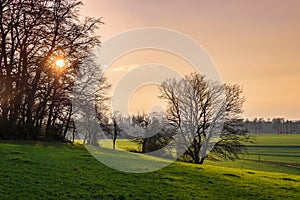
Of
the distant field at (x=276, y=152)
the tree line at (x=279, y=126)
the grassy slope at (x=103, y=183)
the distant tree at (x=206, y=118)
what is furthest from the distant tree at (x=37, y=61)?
the tree line at (x=279, y=126)

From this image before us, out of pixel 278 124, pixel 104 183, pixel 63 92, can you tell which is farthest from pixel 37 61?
pixel 278 124

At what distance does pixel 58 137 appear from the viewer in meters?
35.0

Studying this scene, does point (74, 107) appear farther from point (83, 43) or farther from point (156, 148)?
point (156, 148)

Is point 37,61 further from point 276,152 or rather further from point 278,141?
point 278,141

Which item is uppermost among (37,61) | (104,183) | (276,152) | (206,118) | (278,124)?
(278,124)

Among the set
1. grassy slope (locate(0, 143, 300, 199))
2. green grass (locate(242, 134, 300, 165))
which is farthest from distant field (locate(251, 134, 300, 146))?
grassy slope (locate(0, 143, 300, 199))

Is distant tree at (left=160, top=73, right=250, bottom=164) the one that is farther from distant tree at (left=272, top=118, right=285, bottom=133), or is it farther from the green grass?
distant tree at (left=272, top=118, right=285, bottom=133)

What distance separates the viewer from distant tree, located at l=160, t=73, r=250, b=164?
41781 millimetres

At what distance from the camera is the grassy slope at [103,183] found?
515 inches

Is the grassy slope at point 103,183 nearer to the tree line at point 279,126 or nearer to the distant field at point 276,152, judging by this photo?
the distant field at point 276,152

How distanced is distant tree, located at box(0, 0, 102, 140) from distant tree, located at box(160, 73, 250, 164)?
1383 centimetres

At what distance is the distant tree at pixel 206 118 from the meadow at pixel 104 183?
2041cm

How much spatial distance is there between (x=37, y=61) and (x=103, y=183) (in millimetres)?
18833

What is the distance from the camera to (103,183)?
14969 mm
